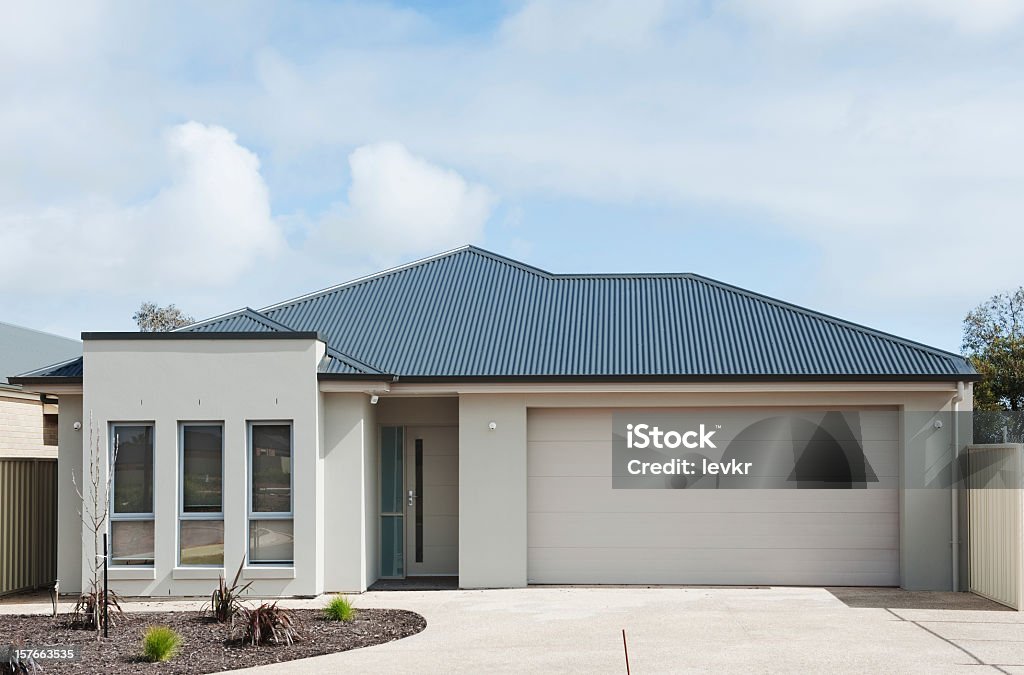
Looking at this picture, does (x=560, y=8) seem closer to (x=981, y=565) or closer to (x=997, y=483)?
(x=997, y=483)

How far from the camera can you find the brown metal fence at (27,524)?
15.9 m

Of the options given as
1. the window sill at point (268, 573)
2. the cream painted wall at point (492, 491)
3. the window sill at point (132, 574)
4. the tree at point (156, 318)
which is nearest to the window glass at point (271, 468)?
the window sill at point (268, 573)

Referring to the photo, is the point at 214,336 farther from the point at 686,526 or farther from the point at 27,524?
the point at 686,526

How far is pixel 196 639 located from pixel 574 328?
8223mm

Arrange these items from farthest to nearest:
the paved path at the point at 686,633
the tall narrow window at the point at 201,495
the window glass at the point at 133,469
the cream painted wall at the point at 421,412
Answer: the cream painted wall at the point at 421,412, the window glass at the point at 133,469, the tall narrow window at the point at 201,495, the paved path at the point at 686,633

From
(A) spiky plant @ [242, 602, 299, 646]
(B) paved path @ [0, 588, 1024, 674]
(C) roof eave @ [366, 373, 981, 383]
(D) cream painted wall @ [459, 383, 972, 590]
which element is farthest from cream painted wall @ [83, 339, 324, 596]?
(A) spiky plant @ [242, 602, 299, 646]

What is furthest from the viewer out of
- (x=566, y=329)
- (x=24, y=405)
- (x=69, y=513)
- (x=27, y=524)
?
(x=24, y=405)

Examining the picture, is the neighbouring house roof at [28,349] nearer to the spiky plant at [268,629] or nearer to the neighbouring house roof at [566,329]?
the neighbouring house roof at [566,329]

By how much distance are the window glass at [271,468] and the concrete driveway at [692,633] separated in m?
1.86

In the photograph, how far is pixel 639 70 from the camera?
54.0 ft

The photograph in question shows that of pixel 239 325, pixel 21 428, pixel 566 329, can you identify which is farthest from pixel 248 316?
pixel 21 428

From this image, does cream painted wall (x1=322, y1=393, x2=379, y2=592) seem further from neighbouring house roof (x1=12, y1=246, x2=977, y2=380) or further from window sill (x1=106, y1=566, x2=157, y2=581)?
window sill (x1=106, y1=566, x2=157, y2=581)

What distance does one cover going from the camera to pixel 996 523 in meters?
14.8

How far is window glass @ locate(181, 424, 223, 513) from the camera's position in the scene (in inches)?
606
